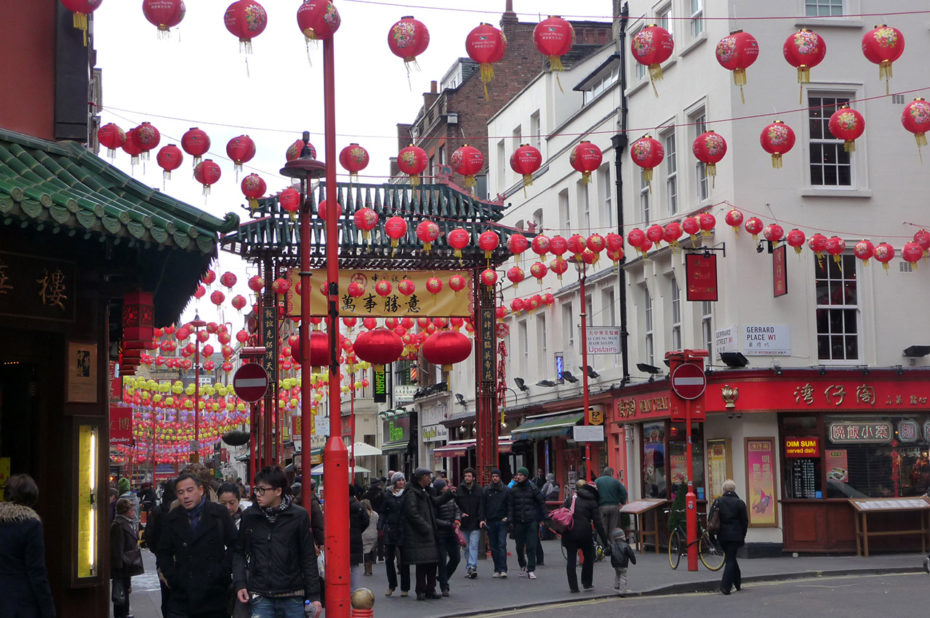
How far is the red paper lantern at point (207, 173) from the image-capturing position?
693 inches

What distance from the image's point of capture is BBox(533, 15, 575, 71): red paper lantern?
13.4 meters

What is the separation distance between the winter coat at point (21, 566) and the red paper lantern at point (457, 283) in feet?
57.0

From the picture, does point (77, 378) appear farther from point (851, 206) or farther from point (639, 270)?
point (639, 270)

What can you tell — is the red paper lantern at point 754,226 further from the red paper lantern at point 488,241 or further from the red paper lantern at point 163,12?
the red paper lantern at point 163,12

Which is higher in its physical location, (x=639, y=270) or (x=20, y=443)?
(x=639, y=270)

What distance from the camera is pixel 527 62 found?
177ft

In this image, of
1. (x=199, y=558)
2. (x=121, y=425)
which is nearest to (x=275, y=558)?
(x=199, y=558)

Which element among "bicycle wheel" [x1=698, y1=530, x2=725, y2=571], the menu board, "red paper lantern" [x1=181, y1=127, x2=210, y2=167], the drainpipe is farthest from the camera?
the drainpipe

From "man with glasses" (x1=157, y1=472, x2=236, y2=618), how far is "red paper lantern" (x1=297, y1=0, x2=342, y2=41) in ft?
16.3

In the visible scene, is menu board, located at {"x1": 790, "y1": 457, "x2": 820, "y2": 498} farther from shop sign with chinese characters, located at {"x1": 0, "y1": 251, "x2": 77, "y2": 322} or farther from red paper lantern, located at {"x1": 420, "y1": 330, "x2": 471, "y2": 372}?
shop sign with chinese characters, located at {"x1": 0, "y1": 251, "x2": 77, "y2": 322}

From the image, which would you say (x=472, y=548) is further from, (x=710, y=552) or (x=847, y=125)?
(x=847, y=125)

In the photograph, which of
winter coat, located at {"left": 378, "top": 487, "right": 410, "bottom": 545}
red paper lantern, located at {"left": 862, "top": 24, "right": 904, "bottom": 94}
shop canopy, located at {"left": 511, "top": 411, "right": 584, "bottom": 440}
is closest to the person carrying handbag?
winter coat, located at {"left": 378, "top": 487, "right": 410, "bottom": 545}

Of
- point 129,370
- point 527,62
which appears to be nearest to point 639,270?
point 129,370

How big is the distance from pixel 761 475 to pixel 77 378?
17.7 metres
